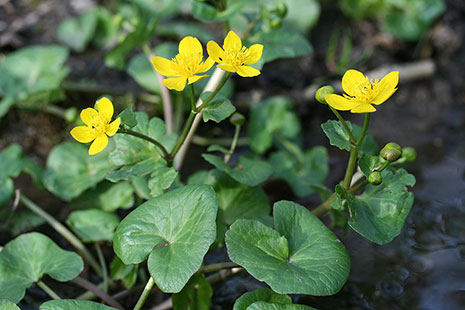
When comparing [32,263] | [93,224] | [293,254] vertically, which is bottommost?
[93,224]

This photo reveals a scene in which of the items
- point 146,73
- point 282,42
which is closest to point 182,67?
point 282,42

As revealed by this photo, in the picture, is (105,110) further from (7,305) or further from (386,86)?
(386,86)

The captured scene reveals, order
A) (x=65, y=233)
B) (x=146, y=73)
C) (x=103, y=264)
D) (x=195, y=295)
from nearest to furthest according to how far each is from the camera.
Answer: (x=195, y=295)
(x=103, y=264)
(x=65, y=233)
(x=146, y=73)

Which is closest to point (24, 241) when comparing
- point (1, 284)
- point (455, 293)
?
point (1, 284)

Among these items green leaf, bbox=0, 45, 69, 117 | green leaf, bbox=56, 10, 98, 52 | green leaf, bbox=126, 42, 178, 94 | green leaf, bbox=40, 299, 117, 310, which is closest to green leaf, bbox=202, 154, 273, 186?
green leaf, bbox=40, 299, 117, 310

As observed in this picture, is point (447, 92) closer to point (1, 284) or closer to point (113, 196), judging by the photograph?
point (113, 196)

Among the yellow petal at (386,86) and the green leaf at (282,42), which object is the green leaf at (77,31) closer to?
the green leaf at (282,42)
